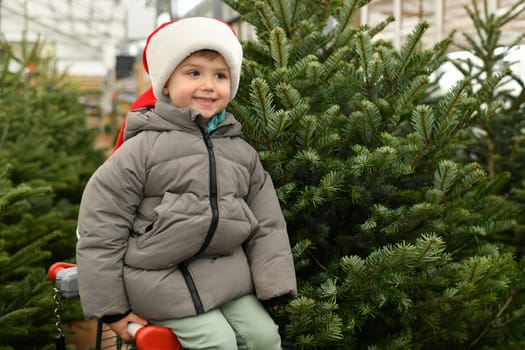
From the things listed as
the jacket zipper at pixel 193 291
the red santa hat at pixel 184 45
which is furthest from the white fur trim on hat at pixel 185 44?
the jacket zipper at pixel 193 291

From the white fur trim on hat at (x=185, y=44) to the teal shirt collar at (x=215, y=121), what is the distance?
113 mm

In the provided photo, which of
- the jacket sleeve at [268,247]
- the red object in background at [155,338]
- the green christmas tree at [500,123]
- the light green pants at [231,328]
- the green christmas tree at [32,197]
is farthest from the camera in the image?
the green christmas tree at [500,123]

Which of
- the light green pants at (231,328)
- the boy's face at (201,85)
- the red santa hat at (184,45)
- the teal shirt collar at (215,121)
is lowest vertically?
the light green pants at (231,328)

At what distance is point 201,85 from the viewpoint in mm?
1657

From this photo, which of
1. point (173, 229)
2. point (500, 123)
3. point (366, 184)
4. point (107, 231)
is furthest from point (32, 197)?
point (500, 123)

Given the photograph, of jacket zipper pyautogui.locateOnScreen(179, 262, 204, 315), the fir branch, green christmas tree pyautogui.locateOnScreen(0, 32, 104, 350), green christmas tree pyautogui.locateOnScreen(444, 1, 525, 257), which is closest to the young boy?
jacket zipper pyautogui.locateOnScreen(179, 262, 204, 315)

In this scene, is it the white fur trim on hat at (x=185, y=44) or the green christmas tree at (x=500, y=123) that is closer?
the white fur trim on hat at (x=185, y=44)

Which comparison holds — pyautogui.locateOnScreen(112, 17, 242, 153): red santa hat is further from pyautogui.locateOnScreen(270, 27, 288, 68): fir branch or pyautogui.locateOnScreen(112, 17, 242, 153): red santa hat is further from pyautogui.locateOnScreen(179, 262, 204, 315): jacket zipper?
pyautogui.locateOnScreen(179, 262, 204, 315): jacket zipper

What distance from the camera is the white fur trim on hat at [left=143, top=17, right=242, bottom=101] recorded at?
1.64 metres

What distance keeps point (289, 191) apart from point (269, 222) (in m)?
0.18

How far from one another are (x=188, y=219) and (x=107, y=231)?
232 mm

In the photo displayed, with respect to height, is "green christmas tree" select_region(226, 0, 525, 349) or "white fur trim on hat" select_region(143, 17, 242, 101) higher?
"white fur trim on hat" select_region(143, 17, 242, 101)

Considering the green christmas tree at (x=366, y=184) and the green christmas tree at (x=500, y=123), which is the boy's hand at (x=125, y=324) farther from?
the green christmas tree at (x=500, y=123)

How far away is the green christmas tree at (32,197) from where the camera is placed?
2.34 m
